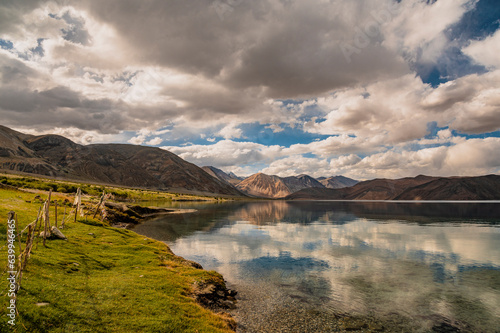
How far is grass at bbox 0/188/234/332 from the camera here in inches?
488

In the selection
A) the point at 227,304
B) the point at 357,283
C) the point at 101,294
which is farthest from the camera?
the point at 357,283

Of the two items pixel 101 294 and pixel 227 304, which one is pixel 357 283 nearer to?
pixel 227 304

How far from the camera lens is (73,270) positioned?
19.0m

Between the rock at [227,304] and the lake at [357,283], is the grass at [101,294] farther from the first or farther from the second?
the lake at [357,283]

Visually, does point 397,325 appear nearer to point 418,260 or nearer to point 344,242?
point 418,260

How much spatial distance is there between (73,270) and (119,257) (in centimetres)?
747

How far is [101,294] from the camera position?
15.8 meters

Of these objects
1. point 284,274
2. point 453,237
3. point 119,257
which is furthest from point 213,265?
point 453,237

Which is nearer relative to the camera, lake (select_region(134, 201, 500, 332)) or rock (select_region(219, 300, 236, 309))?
lake (select_region(134, 201, 500, 332))

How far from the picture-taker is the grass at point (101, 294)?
40.7 feet

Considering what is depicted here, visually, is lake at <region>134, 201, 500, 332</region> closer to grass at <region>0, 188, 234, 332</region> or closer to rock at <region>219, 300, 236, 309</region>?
rock at <region>219, 300, 236, 309</region>

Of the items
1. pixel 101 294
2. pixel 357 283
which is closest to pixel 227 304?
pixel 101 294

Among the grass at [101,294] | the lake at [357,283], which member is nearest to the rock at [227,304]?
the lake at [357,283]

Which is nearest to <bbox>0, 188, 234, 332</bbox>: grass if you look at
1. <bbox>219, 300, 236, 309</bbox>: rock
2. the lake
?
<bbox>219, 300, 236, 309</bbox>: rock
